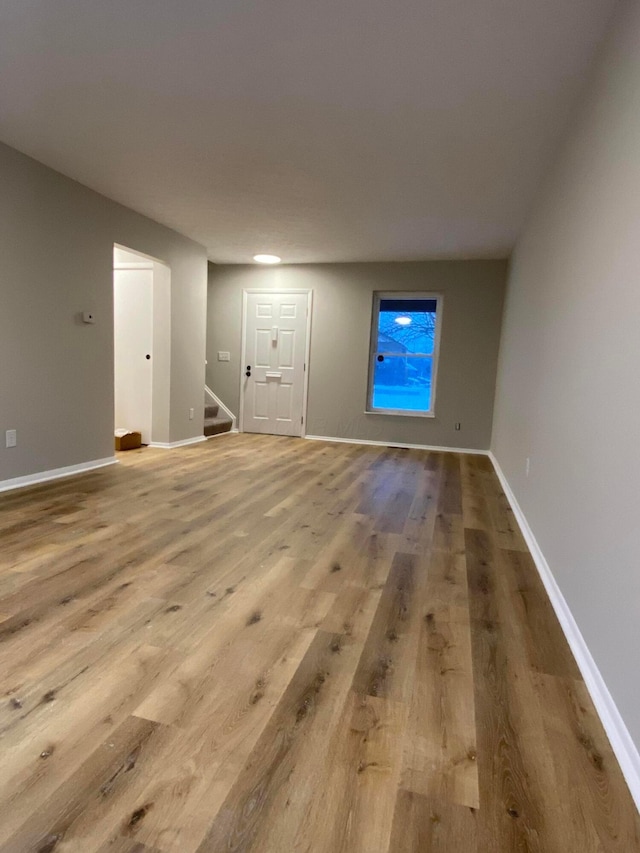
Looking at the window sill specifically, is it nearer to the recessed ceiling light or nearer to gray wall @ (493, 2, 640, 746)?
the recessed ceiling light

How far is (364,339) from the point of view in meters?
6.11

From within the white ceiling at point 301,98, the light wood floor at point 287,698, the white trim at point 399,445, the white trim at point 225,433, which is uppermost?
the white ceiling at point 301,98

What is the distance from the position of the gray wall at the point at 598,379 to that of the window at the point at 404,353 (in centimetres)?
317

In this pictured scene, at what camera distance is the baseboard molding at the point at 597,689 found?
1108 mm

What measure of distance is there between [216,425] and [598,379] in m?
5.26

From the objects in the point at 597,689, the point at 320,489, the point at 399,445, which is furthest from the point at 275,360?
the point at 597,689

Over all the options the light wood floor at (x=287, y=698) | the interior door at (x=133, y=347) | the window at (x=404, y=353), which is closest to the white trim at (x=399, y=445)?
the window at (x=404, y=353)

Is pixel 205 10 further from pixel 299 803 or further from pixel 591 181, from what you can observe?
pixel 299 803

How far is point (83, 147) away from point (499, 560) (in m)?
3.72

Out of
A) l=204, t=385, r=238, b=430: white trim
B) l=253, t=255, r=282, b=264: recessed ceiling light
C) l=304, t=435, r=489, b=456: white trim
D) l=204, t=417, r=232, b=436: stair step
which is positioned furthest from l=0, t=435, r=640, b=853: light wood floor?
l=253, t=255, r=282, b=264: recessed ceiling light

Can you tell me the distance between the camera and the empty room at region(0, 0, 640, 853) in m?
1.08

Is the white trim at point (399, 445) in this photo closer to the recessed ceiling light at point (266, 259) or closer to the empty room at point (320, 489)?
the empty room at point (320, 489)

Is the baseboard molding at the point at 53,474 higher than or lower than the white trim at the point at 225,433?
higher

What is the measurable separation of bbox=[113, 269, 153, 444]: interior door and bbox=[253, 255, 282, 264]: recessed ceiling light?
153 centimetres
